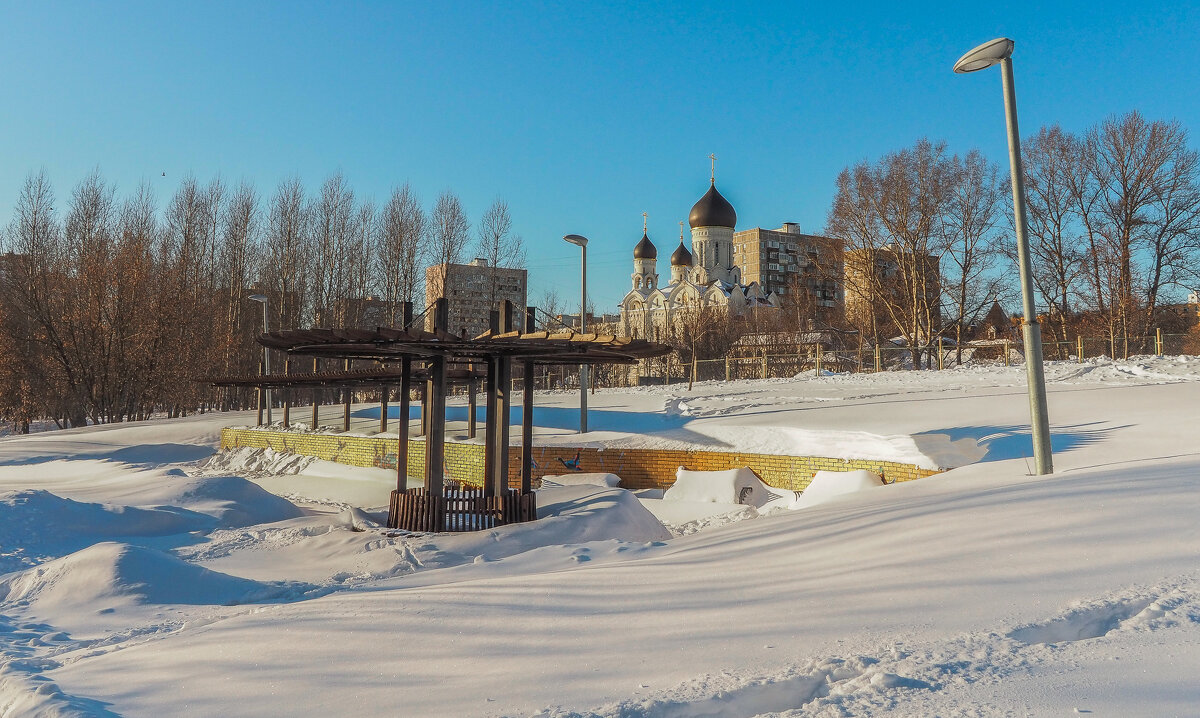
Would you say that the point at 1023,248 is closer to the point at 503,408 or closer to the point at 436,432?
the point at 503,408

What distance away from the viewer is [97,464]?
22.3 m

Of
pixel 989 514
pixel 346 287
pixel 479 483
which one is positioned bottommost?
pixel 479 483

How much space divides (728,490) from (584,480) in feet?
11.7

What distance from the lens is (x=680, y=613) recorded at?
4.84 meters

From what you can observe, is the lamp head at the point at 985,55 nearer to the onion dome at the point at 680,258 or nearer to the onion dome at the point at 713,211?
the onion dome at the point at 713,211

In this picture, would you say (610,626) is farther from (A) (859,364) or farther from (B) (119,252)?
(B) (119,252)

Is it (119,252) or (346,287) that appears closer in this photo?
(119,252)

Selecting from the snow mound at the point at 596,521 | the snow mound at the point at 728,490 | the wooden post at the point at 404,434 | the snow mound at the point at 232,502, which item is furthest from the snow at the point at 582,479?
the snow mound at the point at 232,502

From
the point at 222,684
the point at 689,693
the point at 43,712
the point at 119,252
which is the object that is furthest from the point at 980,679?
the point at 119,252

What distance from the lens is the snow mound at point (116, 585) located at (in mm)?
7609

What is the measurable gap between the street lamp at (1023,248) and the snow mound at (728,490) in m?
5.18

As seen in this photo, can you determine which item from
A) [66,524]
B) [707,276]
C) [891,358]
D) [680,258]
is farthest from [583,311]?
[680,258]

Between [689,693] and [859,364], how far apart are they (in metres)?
32.1

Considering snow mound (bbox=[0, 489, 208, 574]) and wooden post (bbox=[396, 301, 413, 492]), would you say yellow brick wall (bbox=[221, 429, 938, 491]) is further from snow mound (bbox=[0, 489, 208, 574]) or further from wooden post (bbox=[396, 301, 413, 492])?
snow mound (bbox=[0, 489, 208, 574])
